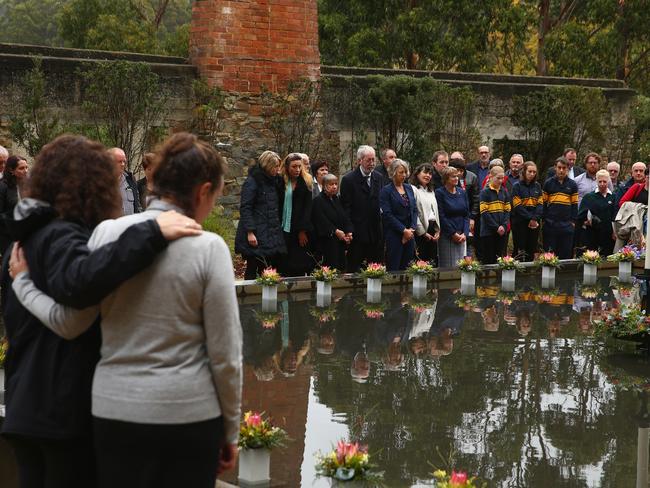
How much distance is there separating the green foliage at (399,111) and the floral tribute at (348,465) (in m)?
15.3

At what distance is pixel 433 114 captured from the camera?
21250mm

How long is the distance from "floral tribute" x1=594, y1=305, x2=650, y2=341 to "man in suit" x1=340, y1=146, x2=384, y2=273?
15.1ft

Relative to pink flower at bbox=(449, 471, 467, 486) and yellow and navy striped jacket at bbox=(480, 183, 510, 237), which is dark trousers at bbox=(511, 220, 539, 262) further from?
pink flower at bbox=(449, 471, 467, 486)

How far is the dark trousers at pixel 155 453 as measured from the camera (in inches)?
149

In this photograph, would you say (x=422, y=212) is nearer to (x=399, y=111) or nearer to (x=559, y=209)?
(x=559, y=209)

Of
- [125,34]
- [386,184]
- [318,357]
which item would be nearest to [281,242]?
[386,184]

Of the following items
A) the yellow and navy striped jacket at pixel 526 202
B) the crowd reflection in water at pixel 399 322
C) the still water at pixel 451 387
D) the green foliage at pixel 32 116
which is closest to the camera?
the still water at pixel 451 387

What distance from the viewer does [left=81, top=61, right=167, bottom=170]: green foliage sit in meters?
17.8

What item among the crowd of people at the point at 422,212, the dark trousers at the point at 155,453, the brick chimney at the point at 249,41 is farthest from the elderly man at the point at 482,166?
the dark trousers at the point at 155,453

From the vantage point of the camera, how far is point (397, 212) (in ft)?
46.3

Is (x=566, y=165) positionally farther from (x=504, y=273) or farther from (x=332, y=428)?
(x=332, y=428)

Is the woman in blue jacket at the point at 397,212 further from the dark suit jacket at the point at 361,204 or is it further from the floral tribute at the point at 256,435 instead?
the floral tribute at the point at 256,435

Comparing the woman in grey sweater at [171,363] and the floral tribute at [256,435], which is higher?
the woman in grey sweater at [171,363]

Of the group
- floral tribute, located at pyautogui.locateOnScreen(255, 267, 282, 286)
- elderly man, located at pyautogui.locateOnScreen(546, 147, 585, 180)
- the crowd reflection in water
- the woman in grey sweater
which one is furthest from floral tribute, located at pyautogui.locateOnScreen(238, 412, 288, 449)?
elderly man, located at pyautogui.locateOnScreen(546, 147, 585, 180)
